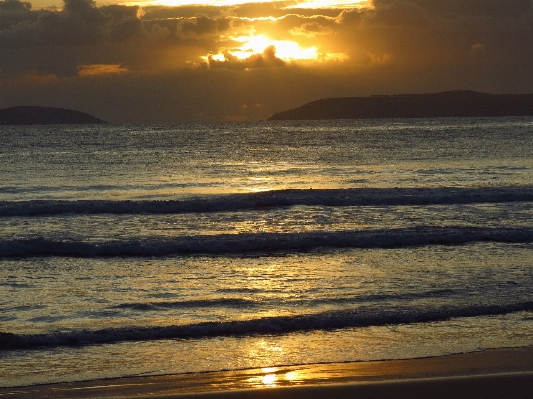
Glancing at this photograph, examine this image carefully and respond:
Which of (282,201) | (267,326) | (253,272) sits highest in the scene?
(267,326)

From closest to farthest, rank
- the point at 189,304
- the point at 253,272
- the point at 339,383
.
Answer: the point at 339,383 < the point at 189,304 < the point at 253,272

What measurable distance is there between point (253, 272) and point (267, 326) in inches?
163

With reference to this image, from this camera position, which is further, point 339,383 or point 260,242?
point 260,242

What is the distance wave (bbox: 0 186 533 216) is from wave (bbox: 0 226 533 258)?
620 cm

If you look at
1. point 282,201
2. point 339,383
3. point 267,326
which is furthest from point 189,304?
point 282,201

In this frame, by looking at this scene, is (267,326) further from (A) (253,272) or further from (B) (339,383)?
(A) (253,272)

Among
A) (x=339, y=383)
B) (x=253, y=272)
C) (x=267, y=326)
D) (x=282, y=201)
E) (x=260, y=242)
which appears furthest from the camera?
(x=282, y=201)

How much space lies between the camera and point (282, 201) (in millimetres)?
25891

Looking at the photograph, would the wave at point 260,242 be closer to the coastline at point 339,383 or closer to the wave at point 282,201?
the wave at point 282,201

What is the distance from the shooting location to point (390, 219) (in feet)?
70.6

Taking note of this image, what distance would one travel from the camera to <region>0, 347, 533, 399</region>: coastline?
7227 millimetres

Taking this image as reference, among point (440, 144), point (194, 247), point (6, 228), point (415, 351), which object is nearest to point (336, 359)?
point (415, 351)

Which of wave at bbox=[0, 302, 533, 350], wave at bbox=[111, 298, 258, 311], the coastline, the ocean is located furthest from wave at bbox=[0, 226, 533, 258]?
the coastline

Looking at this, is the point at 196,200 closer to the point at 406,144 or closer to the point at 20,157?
the point at 20,157
